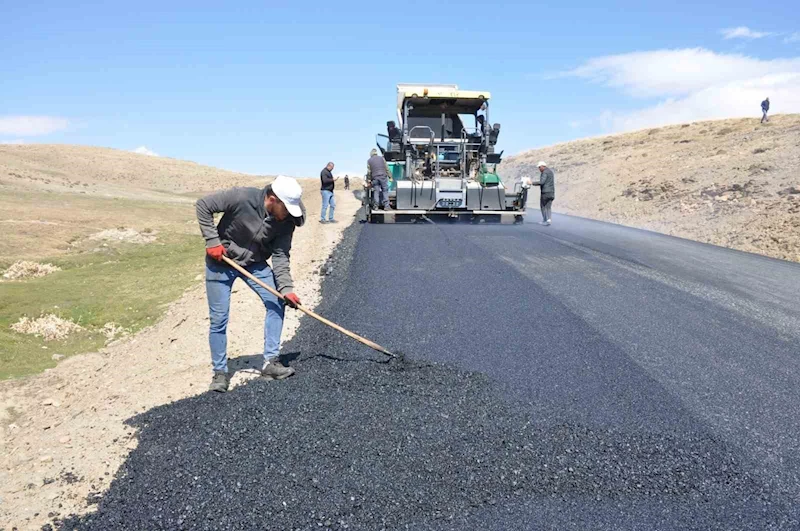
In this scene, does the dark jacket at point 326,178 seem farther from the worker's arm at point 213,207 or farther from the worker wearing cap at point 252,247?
the worker's arm at point 213,207

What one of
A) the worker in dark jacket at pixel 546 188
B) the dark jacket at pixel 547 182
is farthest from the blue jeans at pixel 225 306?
the dark jacket at pixel 547 182

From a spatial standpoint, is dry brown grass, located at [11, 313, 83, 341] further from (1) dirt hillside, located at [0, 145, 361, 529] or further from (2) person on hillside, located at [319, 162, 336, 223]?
(2) person on hillside, located at [319, 162, 336, 223]

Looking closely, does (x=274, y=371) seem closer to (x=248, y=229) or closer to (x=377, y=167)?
(x=248, y=229)

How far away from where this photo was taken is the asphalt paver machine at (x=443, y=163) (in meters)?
13.5

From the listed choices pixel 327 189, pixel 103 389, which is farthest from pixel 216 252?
pixel 327 189

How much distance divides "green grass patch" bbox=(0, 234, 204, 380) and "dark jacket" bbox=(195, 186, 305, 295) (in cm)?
412

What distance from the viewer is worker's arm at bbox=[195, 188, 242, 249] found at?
4445 millimetres

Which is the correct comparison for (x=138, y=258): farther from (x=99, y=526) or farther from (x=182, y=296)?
(x=99, y=526)

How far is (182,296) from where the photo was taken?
10.1 m

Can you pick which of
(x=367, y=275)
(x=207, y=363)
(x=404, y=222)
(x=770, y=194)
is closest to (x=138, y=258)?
(x=404, y=222)

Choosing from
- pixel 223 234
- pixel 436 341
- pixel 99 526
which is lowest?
pixel 99 526

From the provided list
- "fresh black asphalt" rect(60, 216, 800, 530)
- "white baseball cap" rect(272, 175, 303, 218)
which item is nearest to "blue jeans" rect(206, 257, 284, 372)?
"fresh black asphalt" rect(60, 216, 800, 530)

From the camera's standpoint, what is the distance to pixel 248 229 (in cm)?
461

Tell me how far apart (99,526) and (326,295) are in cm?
450
